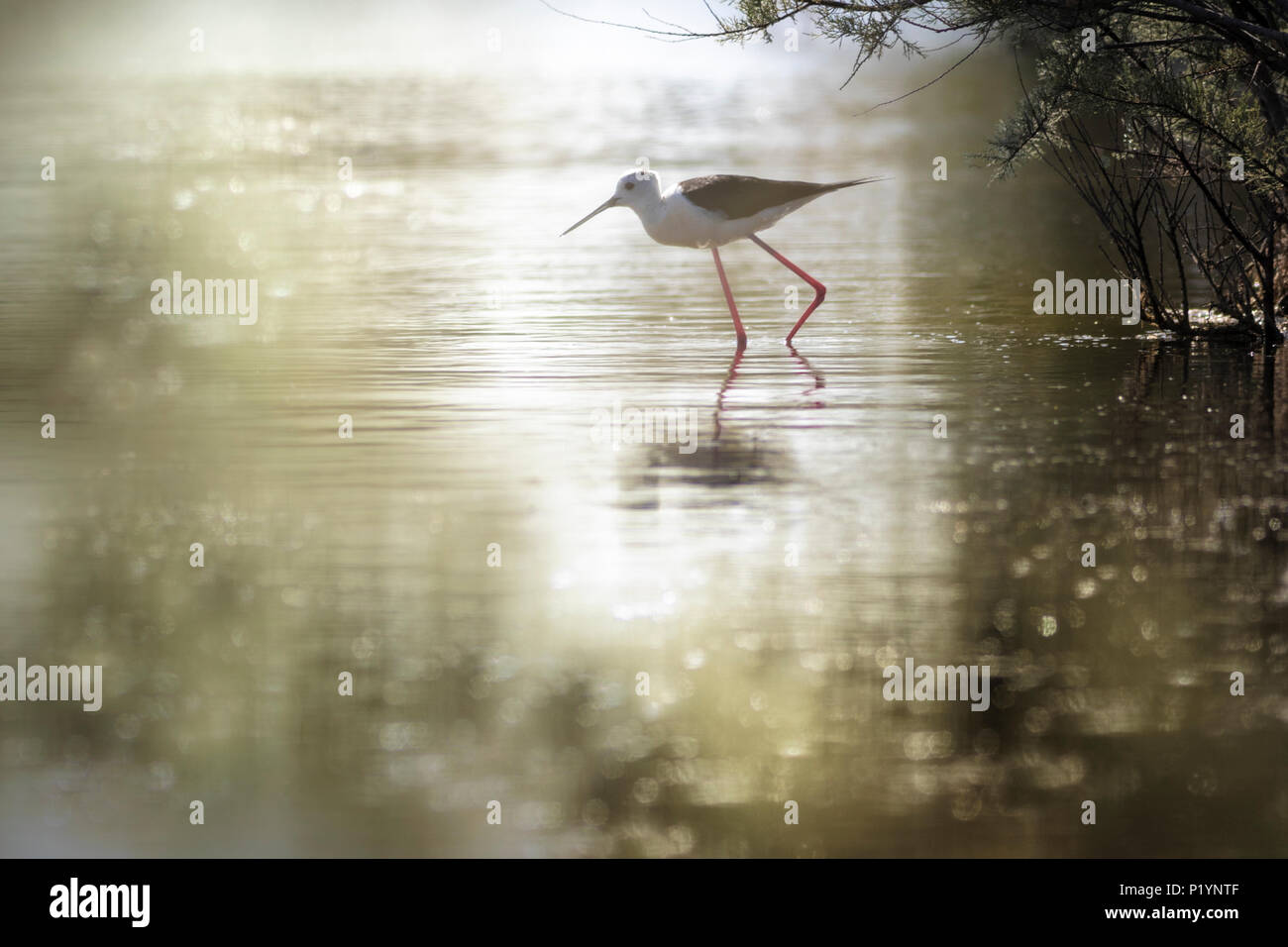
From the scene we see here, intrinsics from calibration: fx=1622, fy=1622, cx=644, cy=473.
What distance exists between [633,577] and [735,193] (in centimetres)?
645

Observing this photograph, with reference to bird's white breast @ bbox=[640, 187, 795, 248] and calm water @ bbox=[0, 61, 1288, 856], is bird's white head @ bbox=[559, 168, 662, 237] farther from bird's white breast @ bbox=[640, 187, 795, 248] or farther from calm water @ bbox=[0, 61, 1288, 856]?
calm water @ bbox=[0, 61, 1288, 856]

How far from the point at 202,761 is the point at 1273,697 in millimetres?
3557

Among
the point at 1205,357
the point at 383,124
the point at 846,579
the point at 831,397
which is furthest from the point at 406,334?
the point at 383,124

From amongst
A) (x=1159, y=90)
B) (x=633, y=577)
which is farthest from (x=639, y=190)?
(x=633, y=577)

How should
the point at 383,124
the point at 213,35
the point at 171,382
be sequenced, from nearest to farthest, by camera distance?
the point at 171,382 < the point at 383,124 < the point at 213,35

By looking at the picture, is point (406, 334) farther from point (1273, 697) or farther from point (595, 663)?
point (1273, 697)

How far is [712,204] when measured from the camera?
1273cm

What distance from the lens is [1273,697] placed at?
548 cm

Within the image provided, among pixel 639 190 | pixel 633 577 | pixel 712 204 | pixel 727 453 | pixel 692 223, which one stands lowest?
pixel 633 577

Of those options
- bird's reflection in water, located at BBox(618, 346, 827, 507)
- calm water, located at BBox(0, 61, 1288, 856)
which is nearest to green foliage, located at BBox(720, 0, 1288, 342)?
calm water, located at BBox(0, 61, 1288, 856)

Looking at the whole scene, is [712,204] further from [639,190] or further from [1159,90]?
[1159,90]

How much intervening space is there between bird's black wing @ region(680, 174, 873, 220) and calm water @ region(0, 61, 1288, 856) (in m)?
1.08

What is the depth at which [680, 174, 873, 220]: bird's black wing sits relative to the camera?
12.7 metres

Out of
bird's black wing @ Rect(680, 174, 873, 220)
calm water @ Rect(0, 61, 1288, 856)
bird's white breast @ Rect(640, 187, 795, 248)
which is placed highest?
bird's black wing @ Rect(680, 174, 873, 220)
